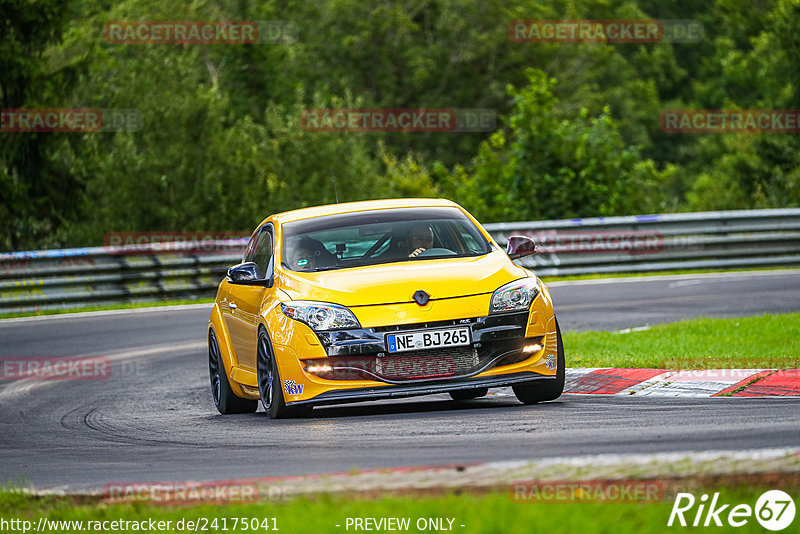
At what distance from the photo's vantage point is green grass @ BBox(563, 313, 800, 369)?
10.8 metres

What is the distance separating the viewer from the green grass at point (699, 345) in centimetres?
1082

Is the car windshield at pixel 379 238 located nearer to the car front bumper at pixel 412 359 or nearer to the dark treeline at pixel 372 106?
the car front bumper at pixel 412 359

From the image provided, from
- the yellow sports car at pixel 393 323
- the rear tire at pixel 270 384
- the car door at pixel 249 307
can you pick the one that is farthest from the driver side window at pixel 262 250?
the rear tire at pixel 270 384

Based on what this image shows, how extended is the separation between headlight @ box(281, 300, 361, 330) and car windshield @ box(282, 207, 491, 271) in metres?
0.73

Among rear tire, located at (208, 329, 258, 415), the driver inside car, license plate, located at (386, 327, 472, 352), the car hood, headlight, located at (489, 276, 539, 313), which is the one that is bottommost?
rear tire, located at (208, 329, 258, 415)

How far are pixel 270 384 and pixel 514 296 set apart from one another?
1818 millimetres

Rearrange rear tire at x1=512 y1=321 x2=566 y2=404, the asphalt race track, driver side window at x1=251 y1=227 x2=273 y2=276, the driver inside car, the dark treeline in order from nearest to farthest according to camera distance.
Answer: the asphalt race track
rear tire at x1=512 y1=321 x2=566 y2=404
the driver inside car
driver side window at x1=251 y1=227 x2=273 y2=276
the dark treeline

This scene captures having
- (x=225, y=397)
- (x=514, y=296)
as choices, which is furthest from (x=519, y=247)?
(x=225, y=397)

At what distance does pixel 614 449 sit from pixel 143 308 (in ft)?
50.6

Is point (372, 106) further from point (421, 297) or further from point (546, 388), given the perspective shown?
point (421, 297)

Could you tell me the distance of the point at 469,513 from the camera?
16.0ft

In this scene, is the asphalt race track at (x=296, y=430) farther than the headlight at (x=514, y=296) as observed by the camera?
No

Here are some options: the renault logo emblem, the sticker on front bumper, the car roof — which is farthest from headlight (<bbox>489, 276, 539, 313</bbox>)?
the car roof

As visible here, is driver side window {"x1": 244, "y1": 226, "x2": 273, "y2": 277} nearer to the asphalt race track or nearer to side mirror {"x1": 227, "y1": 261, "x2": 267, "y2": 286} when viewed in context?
side mirror {"x1": 227, "y1": 261, "x2": 267, "y2": 286}
